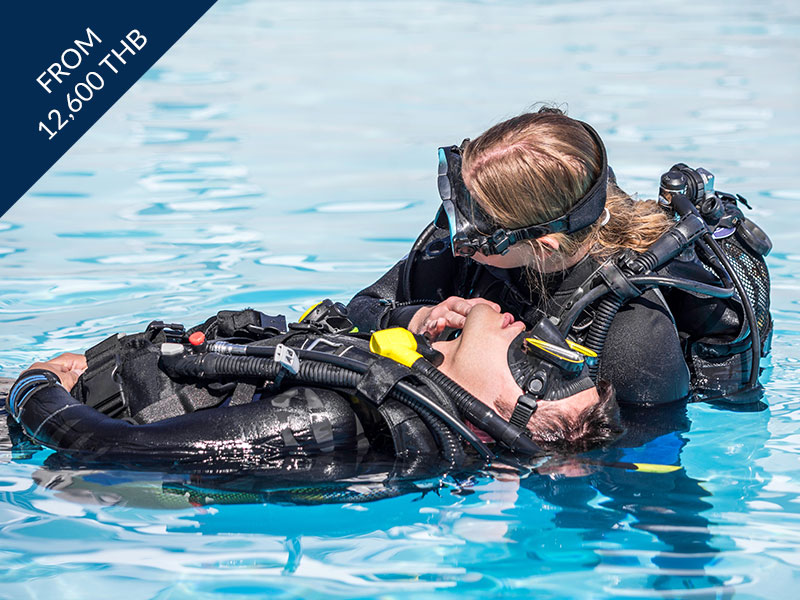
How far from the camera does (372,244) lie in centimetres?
689

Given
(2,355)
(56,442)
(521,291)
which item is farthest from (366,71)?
(56,442)

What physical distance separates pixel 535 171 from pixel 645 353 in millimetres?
814

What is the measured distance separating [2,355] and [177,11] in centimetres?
770

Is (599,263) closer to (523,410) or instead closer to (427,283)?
(523,410)

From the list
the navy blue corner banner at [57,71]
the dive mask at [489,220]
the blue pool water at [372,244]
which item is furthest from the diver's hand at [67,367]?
the navy blue corner banner at [57,71]

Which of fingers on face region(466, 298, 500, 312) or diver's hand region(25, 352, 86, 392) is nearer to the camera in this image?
fingers on face region(466, 298, 500, 312)

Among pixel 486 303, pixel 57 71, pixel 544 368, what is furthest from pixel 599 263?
pixel 57 71

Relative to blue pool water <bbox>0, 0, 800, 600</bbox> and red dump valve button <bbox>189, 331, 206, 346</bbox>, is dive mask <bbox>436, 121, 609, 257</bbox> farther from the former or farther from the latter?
red dump valve button <bbox>189, 331, 206, 346</bbox>

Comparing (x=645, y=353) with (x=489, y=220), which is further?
(x=645, y=353)

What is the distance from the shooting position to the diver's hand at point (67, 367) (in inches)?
152

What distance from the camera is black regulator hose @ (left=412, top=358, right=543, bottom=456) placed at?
329cm

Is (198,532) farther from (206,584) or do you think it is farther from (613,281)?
(613,281)

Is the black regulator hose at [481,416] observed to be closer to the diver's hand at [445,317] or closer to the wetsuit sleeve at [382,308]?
the diver's hand at [445,317]

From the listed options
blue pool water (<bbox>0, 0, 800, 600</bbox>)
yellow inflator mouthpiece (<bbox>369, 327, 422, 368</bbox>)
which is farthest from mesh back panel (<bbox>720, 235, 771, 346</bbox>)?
yellow inflator mouthpiece (<bbox>369, 327, 422, 368</bbox>)
